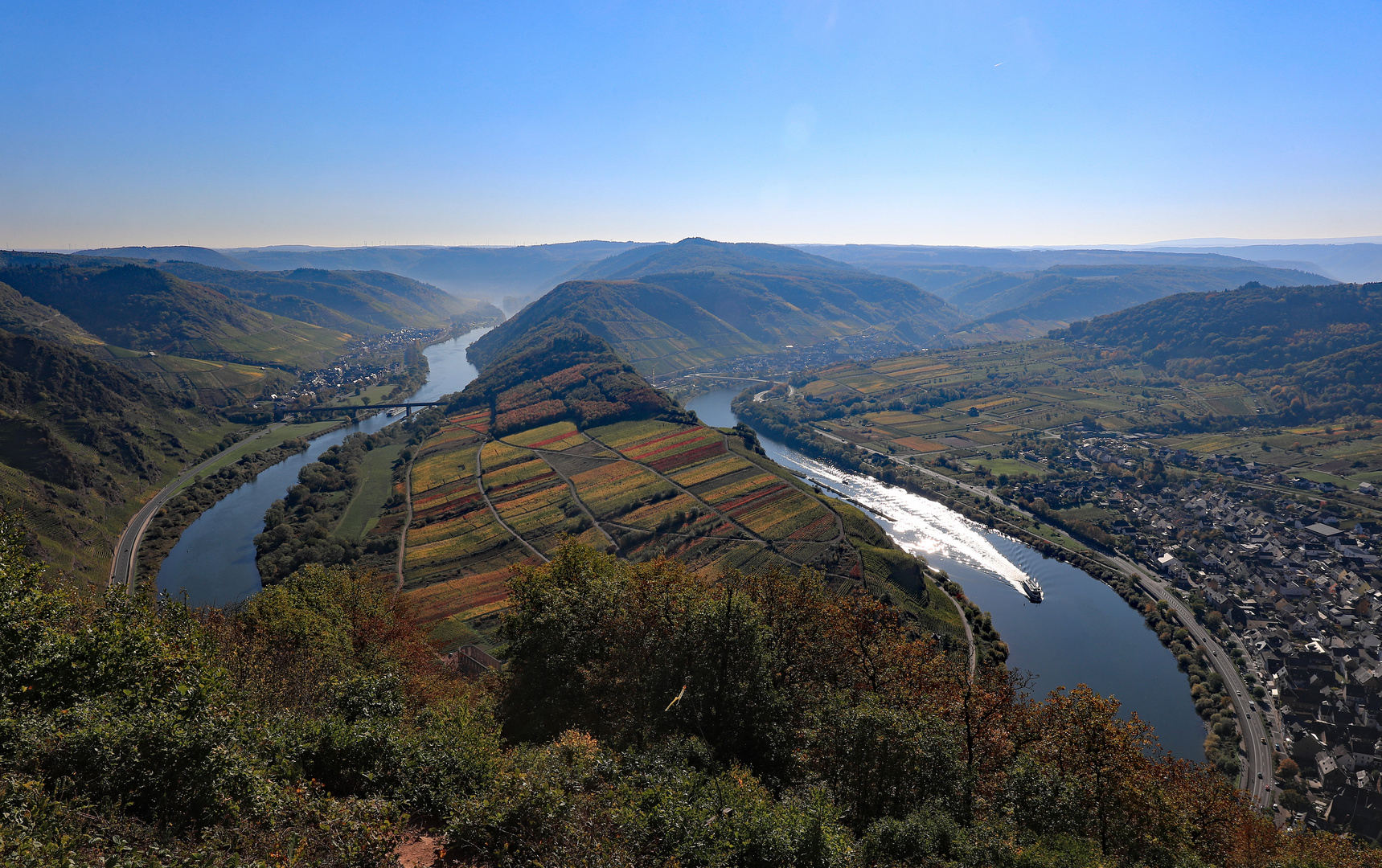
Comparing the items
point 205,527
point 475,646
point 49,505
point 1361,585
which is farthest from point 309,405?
point 1361,585

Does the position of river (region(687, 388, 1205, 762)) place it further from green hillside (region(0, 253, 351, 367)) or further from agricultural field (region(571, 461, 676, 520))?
green hillside (region(0, 253, 351, 367))

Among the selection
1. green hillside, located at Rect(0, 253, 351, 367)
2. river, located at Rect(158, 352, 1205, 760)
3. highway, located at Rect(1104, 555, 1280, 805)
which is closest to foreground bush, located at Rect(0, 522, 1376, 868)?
river, located at Rect(158, 352, 1205, 760)

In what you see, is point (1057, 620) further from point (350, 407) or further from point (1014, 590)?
point (350, 407)

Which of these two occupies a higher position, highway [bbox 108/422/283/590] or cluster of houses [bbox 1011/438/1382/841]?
highway [bbox 108/422/283/590]

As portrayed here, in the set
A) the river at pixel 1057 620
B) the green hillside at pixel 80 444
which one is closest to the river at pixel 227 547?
the green hillside at pixel 80 444

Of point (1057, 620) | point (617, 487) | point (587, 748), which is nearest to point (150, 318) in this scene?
point (617, 487)

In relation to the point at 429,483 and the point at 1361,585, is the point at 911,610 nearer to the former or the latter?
the point at 1361,585
